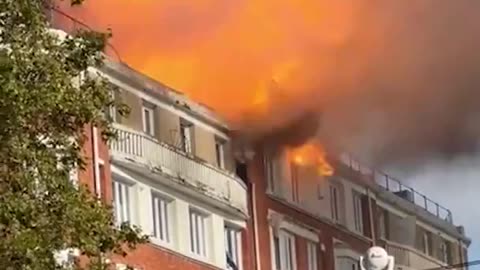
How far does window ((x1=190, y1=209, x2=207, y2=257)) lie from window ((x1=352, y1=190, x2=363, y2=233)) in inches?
655

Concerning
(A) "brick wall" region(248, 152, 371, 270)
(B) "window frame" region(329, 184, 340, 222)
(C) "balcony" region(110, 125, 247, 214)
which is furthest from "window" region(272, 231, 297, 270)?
(C) "balcony" region(110, 125, 247, 214)

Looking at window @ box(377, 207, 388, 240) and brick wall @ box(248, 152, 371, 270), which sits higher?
window @ box(377, 207, 388, 240)

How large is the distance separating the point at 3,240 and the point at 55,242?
891 mm

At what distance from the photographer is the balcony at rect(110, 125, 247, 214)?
5612 cm

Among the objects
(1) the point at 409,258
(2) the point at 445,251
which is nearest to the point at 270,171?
(1) the point at 409,258

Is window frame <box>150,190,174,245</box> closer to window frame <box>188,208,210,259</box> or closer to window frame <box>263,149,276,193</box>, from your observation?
window frame <box>188,208,210,259</box>

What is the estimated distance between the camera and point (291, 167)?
68938 millimetres

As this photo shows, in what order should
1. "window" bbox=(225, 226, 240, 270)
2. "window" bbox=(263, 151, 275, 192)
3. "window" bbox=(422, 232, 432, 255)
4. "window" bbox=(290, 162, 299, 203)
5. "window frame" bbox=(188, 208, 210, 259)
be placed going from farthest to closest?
"window" bbox=(422, 232, 432, 255), "window" bbox=(290, 162, 299, 203), "window" bbox=(263, 151, 275, 192), "window" bbox=(225, 226, 240, 270), "window frame" bbox=(188, 208, 210, 259)

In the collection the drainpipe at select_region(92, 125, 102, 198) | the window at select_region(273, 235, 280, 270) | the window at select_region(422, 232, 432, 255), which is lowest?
the drainpipe at select_region(92, 125, 102, 198)

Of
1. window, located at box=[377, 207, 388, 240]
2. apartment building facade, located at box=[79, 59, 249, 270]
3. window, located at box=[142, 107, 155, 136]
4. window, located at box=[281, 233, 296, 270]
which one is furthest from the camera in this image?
window, located at box=[377, 207, 388, 240]

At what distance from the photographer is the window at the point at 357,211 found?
78.0m

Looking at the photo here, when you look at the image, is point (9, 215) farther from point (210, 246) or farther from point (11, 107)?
point (210, 246)

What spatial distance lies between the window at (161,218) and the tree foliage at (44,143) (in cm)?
2307

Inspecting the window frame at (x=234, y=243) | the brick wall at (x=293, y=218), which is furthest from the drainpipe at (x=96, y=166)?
the brick wall at (x=293, y=218)
